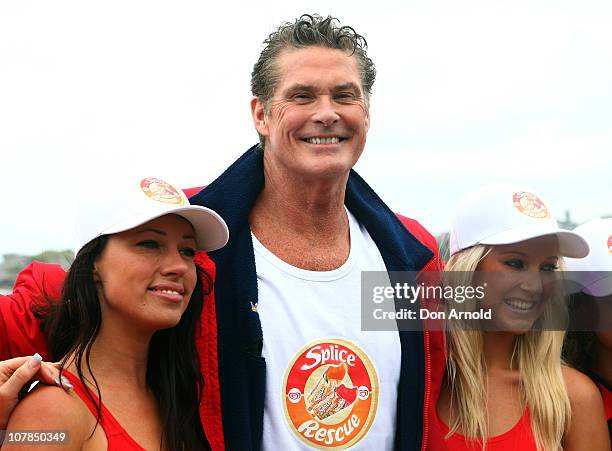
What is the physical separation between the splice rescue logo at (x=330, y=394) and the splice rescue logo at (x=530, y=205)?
969 millimetres

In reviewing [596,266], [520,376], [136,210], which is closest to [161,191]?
[136,210]

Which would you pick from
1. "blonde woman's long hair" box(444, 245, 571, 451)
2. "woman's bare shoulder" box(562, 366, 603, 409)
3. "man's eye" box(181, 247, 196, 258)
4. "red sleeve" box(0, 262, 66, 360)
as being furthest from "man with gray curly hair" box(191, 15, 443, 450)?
"red sleeve" box(0, 262, 66, 360)

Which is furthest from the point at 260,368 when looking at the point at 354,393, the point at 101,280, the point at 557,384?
the point at 557,384

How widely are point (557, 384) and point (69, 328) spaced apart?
2.02m

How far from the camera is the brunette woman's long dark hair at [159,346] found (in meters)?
2.97

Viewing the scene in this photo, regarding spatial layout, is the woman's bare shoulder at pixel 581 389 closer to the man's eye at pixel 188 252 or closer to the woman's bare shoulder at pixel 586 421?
the woman's bare shoulder at pixel 586 421

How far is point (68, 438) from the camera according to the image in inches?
101

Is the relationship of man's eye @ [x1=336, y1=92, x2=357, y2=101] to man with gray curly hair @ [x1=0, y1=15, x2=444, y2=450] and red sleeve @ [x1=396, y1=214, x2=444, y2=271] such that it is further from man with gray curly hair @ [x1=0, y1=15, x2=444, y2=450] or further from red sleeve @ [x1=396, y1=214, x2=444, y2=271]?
red sleeve @ [x1=396, y1=214, x2=444, y2=271]

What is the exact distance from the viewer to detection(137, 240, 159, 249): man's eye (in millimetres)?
3033

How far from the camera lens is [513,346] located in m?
3.76

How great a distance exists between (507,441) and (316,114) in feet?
5.15

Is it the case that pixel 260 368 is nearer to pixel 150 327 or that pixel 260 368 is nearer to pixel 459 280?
pixel 150 327

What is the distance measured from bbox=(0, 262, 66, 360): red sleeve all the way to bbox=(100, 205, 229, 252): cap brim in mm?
420

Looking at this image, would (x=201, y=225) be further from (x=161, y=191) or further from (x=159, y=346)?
(x=159, y=346)
